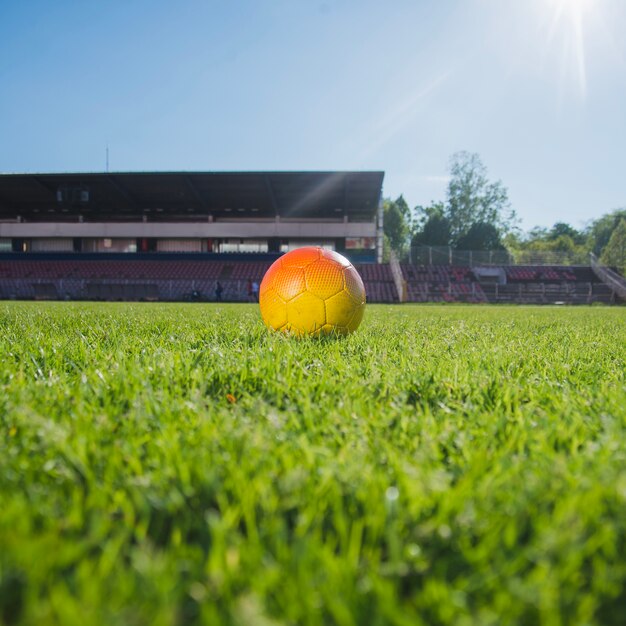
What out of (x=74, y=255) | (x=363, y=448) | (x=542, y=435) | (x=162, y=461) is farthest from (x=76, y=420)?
(x=74, y=255)

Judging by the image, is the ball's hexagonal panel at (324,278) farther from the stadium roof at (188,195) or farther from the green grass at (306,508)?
the stadium roof at (188,195)

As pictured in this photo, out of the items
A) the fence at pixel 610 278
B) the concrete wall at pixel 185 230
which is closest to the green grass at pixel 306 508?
the fence at pixel 610 278

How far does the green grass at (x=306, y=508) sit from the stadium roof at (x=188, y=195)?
30016 millimetres

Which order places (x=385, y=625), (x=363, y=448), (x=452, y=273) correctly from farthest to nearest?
1. (x=452, y=273)
2. (x=363, y=448)
3. (x=385, y=625)

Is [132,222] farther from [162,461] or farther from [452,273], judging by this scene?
[162,461]

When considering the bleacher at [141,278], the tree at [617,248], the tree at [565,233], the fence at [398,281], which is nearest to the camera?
Result: the bleacher at [141,278]

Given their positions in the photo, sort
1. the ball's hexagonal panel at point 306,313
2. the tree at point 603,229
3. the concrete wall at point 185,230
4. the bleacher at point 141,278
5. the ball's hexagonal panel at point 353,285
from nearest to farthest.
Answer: the ball's hexagonal panel at point 306,313, the ball's hexagonal panel at point 353,285, the bleacher at point 141,278, the concrete wall at point 185,230, the tree at point 603,229

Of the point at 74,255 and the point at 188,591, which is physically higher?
the point at 74,255

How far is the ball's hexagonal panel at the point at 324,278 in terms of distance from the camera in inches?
146

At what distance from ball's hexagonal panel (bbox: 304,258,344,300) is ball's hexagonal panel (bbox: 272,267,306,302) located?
5 centimetres

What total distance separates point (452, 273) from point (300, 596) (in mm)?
34638

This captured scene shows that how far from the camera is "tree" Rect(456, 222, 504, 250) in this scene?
5781 centimetres

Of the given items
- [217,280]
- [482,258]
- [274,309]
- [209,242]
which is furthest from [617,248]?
[274,309]

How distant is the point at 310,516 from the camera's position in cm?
89
